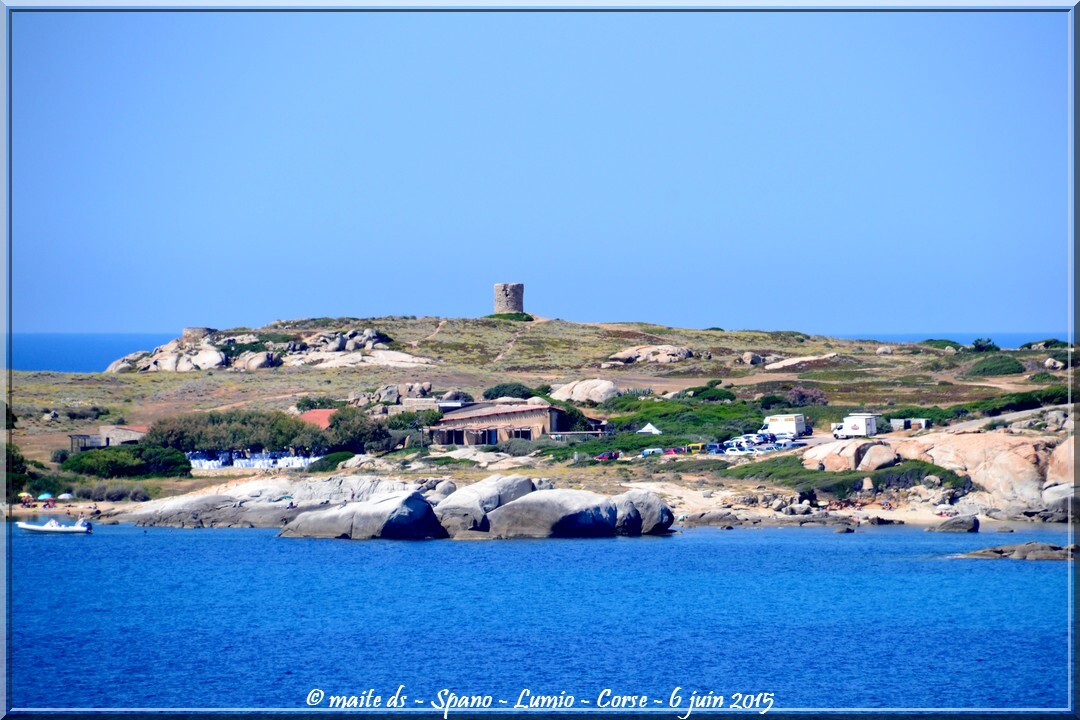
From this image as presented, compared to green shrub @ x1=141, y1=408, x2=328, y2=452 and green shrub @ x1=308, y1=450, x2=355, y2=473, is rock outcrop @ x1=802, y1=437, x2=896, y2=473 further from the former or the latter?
green shrub @ x1=141, y1=408, x2=328, y2=452

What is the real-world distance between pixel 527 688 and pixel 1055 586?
15.7 meters

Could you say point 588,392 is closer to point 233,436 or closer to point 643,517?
point 233,436

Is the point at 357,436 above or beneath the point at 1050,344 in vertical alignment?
beneath

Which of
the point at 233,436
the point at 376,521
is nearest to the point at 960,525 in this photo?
the point at 376,521

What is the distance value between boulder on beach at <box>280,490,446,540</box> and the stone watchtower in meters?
69.2

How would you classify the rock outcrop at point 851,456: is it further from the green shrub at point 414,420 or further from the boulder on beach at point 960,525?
the green shrub at point 414,420

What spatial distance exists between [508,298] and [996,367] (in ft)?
158

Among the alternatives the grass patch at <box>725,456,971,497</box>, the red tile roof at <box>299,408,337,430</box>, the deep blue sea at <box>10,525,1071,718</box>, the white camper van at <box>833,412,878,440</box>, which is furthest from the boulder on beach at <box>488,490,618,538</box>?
the red tile roof at <box>299,408,337,430</box>

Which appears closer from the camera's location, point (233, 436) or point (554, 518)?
point (554, 518)

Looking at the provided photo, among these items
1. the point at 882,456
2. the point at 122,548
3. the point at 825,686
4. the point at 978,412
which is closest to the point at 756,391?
the point at 978,412

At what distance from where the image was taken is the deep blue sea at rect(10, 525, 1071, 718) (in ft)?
80.9

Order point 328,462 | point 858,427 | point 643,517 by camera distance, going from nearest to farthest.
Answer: point 643,517
point 328,462
point 858,427

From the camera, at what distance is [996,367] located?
73688 mm

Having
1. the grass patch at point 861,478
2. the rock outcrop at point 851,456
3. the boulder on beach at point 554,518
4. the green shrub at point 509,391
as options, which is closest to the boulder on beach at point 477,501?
the boulder on beach at point 554,518
